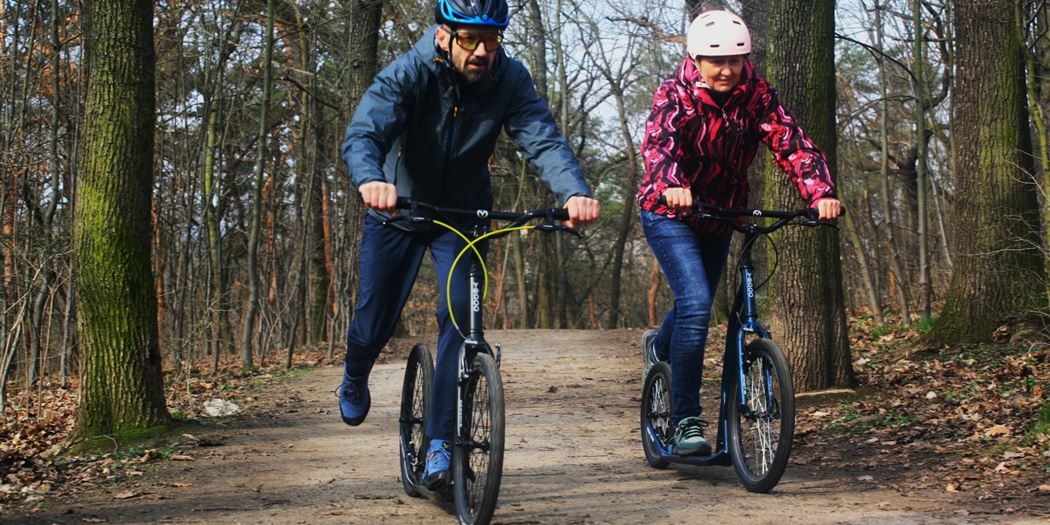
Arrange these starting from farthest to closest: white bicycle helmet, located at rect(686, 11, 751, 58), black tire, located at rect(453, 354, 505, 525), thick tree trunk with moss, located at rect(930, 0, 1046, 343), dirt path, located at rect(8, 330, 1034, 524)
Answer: thick tree trunk with moss, located at rect(930, 0, 1046, 343) → white bicycle helmet, located at rect(686, 11, 751, 58) → dirt path, located at rect(8, 330, 1034, 524) → black tire, located at rect(453, 354, 505, 525)

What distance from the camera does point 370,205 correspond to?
4293mm

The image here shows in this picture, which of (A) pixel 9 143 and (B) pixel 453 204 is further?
(A) pixel 9 143

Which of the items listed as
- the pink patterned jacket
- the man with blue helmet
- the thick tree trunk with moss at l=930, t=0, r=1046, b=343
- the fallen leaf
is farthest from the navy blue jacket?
the thick tree trunk with moss at l=930, t=0, r=1046, b=343

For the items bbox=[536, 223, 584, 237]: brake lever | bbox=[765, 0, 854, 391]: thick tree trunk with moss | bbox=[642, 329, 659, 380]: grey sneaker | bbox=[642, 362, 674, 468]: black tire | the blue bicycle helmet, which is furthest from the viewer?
bbox=[765, 0, 854, 391]: thick tree trunk with moss

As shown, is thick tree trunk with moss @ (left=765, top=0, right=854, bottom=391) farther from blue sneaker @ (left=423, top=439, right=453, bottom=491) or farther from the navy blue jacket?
blue sneaker @ (left=423, top=439, right=453, bottom=491)

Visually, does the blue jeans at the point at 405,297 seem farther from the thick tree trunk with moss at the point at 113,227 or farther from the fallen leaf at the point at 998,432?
the fallen leaf at the point at 998,432

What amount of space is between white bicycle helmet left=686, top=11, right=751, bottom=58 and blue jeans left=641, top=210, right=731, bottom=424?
839mm

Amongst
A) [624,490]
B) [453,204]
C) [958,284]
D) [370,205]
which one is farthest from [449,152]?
[958,284]

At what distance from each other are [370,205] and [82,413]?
4166 millimetres

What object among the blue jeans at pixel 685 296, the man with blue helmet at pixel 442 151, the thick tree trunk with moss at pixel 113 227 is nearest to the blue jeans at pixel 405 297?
the man with blue helmet at pixel 442 151

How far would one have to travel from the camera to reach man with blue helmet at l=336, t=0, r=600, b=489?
4516 millimetres

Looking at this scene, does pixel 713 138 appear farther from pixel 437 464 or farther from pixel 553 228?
pixel 437 464

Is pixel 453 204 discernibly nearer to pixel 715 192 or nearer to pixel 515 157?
pixel 715 192

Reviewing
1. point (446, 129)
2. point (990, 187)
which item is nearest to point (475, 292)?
point (446, 129)
